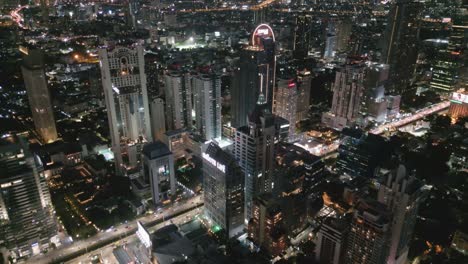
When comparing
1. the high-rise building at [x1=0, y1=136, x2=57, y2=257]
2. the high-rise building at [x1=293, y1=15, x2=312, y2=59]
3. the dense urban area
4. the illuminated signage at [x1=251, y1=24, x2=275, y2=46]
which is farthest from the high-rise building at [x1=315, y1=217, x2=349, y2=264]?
the high-rise building at [x1=293, y1=15, x2=312, y2=59]

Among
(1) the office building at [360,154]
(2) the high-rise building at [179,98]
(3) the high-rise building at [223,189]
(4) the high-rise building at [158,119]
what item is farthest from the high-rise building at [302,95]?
(3) the high-rise building at [223,189]

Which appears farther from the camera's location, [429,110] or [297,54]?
[297,54]

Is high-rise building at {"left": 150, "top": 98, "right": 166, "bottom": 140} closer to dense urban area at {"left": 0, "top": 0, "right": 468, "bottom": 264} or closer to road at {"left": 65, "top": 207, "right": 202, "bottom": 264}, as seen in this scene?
dense urban area at {"left": 0, "top": 0, "right": 468, "bottom": 264}

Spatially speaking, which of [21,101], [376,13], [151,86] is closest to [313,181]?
[151,86]

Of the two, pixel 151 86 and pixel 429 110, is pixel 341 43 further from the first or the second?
pixel 151 86

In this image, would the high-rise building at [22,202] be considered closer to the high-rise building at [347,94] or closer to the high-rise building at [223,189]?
the high-rise building at [223,189]
